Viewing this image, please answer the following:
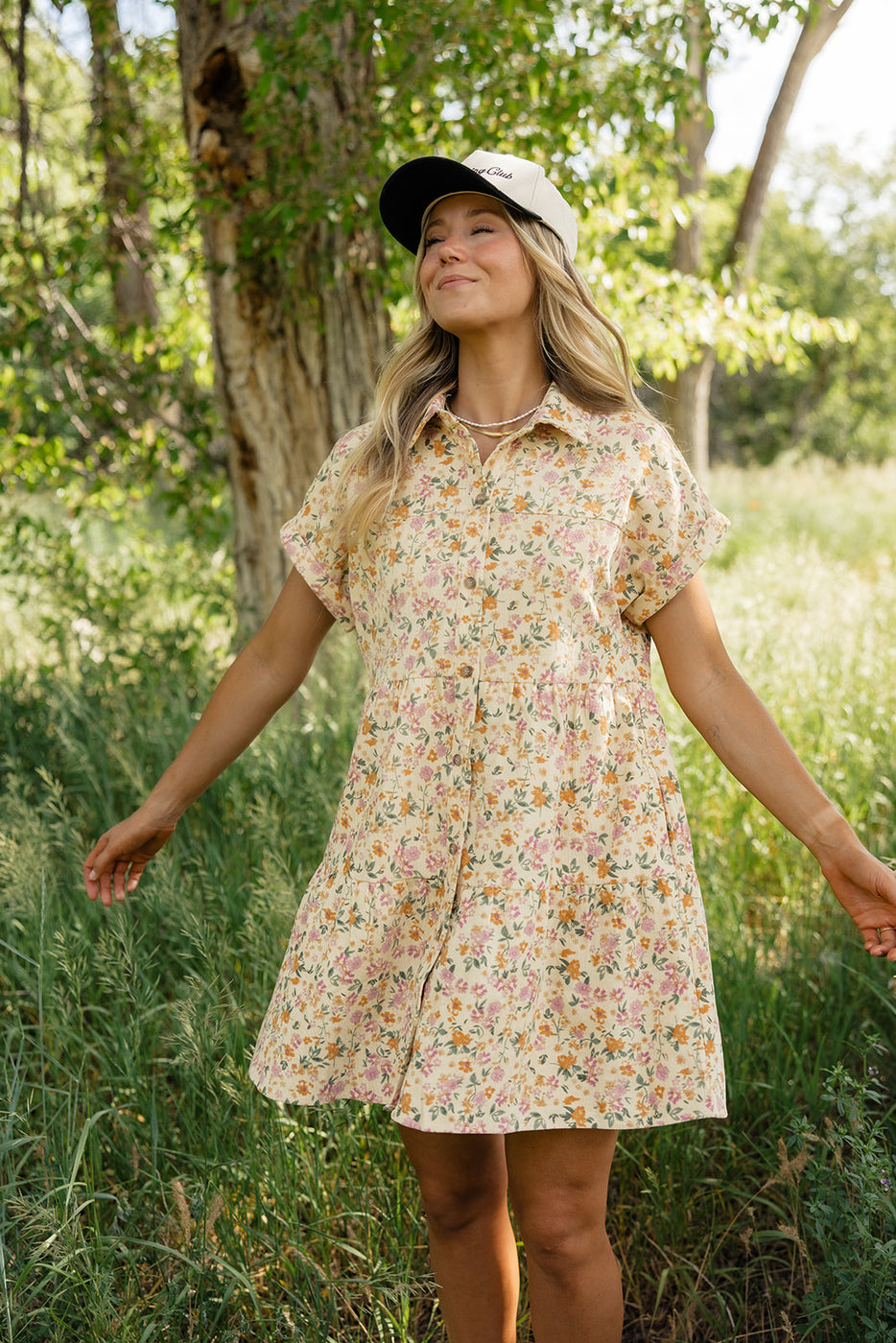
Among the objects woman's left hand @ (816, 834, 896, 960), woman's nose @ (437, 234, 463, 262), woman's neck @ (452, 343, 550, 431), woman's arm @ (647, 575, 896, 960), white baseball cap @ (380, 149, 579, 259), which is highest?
white baseball cap @ (380, 149, 579, 259)

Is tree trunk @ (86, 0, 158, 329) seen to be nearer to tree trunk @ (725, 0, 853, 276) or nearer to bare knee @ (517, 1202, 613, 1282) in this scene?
Result: tree trunk @ (725, 0, 853, 276)

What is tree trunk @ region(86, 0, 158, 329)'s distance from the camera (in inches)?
191

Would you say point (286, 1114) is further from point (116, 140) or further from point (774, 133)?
point (774, 133)

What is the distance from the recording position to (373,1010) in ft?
5.88

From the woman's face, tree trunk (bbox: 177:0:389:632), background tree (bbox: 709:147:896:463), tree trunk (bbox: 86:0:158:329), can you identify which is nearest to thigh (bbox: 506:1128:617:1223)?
the woman's face

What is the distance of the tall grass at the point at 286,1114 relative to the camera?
1.91 m

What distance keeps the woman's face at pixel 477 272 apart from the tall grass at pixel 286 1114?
125 cm

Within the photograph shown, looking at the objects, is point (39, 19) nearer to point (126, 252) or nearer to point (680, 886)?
point (126, 252)

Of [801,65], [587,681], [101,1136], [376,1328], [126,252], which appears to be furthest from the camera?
[801,65]

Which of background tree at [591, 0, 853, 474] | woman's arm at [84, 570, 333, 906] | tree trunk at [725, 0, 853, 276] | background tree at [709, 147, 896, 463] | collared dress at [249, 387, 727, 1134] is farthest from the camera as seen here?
background tree at [709, 147, 896, 463]

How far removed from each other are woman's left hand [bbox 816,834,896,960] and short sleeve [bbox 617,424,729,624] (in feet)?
1.67

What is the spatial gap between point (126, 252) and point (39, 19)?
128cm

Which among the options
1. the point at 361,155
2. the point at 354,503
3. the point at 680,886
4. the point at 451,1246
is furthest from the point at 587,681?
the point at 361,155

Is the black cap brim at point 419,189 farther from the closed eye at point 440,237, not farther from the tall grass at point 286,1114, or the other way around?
the tall grass at point 286,1114
